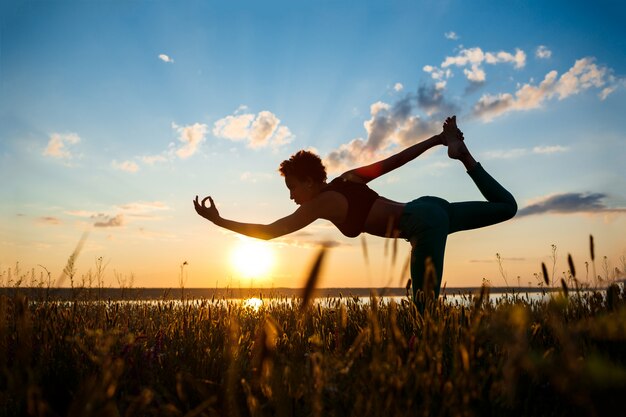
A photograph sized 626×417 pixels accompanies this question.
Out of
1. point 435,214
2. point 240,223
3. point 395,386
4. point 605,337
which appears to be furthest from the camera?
point 435,214

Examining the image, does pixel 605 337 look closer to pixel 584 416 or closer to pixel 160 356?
pixel 584 416

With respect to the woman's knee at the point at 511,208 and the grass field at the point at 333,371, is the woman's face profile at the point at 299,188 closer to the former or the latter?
the grass field at the point at 333,371

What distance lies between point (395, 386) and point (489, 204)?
4029mm

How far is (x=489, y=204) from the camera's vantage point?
530cm

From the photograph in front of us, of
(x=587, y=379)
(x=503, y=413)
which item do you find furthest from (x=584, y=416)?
(x=503, y=413)

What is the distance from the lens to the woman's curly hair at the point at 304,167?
5098 millimetres

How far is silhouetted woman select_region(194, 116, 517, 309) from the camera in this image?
4.71 metres

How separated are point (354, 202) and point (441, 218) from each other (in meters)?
0.96

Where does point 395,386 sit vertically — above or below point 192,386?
above

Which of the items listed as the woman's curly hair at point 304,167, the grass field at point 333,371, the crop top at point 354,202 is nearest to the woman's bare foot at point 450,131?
the crop top at point 354,202

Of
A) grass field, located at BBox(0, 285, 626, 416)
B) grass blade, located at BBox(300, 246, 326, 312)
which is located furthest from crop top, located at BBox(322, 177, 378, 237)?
grass blade, located at BBox(300, 246, 326, 312)

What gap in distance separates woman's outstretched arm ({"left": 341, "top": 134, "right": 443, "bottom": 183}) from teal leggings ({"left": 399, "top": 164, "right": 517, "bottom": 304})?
0.57m

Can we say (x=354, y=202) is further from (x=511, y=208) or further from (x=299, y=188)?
(x=511, y=208)

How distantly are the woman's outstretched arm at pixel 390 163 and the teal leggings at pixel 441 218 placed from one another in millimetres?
566
